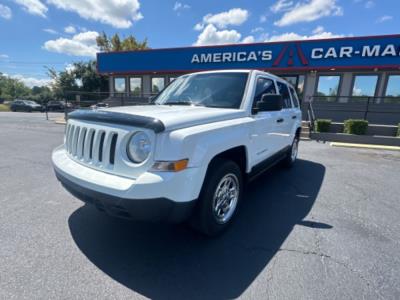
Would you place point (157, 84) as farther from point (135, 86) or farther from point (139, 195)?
point (139, 195)

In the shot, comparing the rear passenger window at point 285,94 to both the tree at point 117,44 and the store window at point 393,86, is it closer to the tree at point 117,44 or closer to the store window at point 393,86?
the store window at point 393,86

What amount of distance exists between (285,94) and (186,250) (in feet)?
12.2

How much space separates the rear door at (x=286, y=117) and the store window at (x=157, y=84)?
47.9 ft

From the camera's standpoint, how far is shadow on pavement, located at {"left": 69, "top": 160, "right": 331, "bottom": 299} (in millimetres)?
1986

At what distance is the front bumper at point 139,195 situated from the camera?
1.85 metres

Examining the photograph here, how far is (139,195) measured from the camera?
1844mm

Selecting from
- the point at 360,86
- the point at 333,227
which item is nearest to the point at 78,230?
the point at 333,227

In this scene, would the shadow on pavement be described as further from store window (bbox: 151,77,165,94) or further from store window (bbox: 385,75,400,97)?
store window (bbox: 151,77,165,94)

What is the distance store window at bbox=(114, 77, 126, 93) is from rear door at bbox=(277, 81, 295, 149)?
681 inches

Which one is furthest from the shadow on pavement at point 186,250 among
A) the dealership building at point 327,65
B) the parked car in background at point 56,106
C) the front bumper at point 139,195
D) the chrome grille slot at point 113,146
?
the parked car in background at point 56,106

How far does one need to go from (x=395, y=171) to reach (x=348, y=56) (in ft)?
31.4

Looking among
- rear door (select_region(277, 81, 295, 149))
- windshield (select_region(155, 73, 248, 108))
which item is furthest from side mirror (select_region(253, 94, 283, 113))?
rear door (select_region(277, 81, 295, 149))

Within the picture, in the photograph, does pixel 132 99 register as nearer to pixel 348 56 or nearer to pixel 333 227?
pixel 348 56

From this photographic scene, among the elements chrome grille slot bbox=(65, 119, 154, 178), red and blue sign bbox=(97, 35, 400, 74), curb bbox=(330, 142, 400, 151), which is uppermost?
red and blue sign bbox=(97, 35, 400, 74)
